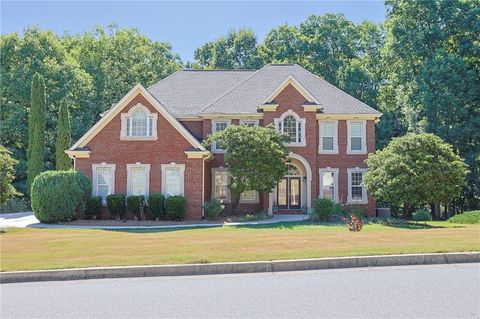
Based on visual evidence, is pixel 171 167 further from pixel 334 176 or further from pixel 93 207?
pixel 334 176

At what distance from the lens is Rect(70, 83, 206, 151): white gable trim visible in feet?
92.8


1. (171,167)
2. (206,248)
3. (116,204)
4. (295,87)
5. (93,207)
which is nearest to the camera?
(206,248)

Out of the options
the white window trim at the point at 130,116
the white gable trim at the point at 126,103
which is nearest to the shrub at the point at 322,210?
the white gable trim at the point at 126,103

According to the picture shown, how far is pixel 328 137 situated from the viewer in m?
32.9

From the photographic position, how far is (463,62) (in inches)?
1453

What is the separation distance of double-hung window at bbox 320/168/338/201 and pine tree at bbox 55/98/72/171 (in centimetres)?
2076

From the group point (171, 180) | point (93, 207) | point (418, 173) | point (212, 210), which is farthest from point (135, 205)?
point (418, 173)

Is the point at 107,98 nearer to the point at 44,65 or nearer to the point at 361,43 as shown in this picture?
the point at 44,65

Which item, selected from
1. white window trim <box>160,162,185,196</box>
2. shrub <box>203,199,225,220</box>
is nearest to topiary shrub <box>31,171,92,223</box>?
white window trim <box>160,162,185,196</box>

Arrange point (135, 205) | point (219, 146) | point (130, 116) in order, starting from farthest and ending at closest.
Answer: point (219, 146) < point (130, 116) < point (135, 205)

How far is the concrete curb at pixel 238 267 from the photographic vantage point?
429 inches

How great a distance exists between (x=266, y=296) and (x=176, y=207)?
18.6 meters

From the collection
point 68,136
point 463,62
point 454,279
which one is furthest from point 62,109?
point 454,279

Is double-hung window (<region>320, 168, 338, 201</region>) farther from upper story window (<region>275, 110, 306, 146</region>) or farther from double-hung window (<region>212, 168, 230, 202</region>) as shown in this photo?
double-hung window (<region>212, 168, 230, 202</region>)
